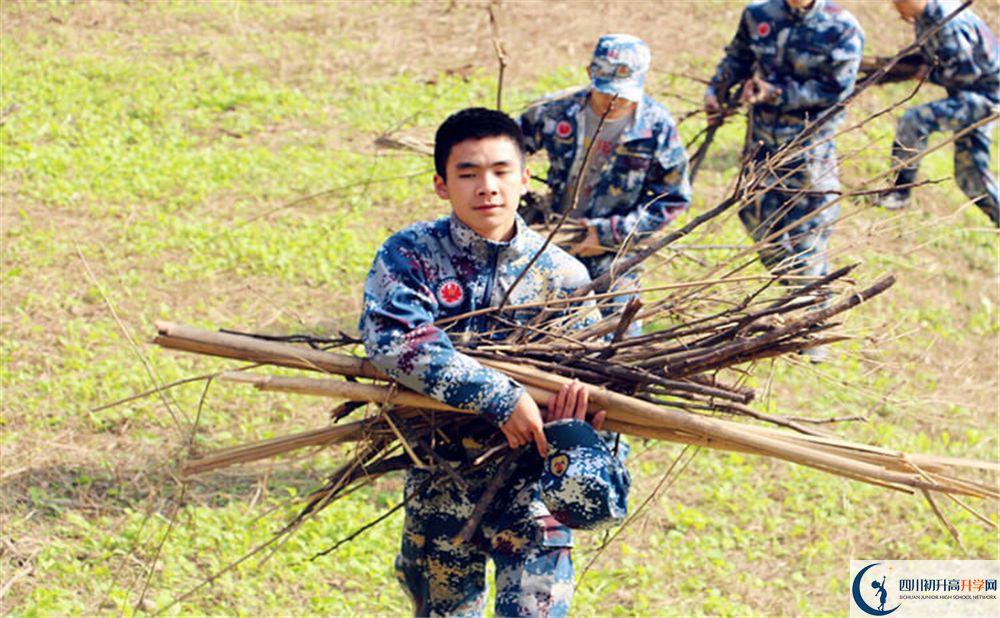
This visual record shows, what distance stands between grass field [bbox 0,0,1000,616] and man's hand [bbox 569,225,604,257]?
2.86ft

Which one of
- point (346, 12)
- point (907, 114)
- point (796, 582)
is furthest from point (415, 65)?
point (796, 582)

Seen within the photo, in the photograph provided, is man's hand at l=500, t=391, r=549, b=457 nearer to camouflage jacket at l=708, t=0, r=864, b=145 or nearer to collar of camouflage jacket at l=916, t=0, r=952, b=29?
camouflage jacket at l=708, t=0, r=864, b=145

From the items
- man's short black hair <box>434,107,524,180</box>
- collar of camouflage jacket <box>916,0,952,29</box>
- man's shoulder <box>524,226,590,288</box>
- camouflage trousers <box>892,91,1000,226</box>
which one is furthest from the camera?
camouflage trousers <box>892,91,1000,226</box>

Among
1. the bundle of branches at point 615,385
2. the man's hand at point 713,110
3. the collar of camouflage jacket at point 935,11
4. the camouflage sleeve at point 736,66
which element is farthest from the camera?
the collar of camouflage jacket at point 935,11

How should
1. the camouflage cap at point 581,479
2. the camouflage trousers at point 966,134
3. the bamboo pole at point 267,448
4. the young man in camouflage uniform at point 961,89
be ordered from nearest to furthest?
the camouflage cap at point 581,479, the bamboo pole at point 267,448, the young man in camouflage uniform at point 961,89, the camouflage trousers at point 966,134

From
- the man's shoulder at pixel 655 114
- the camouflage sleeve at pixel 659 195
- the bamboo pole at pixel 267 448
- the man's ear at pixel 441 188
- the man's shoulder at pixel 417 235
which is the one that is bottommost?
the bamboo pole at pixel 267 448

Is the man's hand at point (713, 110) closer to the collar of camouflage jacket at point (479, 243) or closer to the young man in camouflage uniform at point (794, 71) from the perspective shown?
the young man in camouflage uniform at point (794, 71)

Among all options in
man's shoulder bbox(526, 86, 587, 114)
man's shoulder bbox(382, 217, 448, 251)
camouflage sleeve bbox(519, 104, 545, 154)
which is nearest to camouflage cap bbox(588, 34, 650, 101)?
man's shoulder bbox(526, 86, 587, 114)

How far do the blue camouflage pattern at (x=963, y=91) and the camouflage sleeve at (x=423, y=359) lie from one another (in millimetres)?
4537

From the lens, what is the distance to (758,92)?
712cm

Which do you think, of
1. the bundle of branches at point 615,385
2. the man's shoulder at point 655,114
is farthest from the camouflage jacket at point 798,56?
the bundle of branches at point 615,385

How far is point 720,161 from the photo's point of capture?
401 inches

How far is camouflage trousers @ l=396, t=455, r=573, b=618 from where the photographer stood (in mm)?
3723

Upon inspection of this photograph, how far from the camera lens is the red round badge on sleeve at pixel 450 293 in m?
3.74
